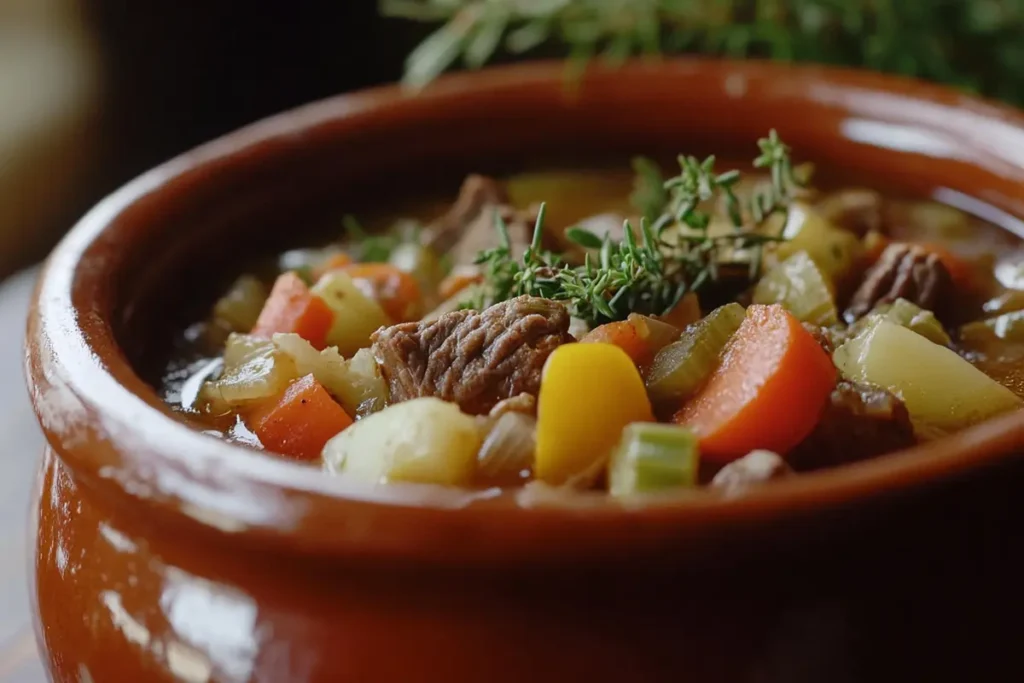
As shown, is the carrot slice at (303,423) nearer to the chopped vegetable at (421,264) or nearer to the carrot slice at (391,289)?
the carrot slice at (391,289)

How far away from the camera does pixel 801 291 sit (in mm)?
1633

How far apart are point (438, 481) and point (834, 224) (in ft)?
3.36

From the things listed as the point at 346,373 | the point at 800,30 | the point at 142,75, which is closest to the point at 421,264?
the point at 346,373

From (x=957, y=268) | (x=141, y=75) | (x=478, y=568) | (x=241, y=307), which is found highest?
(x=478, y=568)

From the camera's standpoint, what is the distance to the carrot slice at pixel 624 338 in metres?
1.36

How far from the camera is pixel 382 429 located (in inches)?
48.3

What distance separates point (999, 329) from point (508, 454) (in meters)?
0.85

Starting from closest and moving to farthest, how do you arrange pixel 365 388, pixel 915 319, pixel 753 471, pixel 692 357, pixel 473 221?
pixel 753 471 → pixel 692 357 → pixel 365 388 → pixel 915 319 → pixel 473 221

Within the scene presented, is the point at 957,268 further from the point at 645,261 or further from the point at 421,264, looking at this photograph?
the point at 421,264

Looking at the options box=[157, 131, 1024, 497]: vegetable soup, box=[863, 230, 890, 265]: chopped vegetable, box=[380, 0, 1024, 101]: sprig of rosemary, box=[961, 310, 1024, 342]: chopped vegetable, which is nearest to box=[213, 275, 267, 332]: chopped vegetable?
box=[157, 131, 1024, 497]: vegetable soup

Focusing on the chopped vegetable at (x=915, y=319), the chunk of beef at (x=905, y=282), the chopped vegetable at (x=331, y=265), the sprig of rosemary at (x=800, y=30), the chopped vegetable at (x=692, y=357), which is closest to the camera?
the chopped vegetable at (x=692, y=357)

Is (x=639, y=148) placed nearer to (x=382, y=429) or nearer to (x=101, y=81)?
(x=382, y=429)

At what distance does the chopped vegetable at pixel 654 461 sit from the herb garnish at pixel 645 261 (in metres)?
0.27

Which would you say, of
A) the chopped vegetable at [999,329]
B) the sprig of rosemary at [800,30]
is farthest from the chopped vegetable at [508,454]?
the sprig of rosemary at [800,30]
